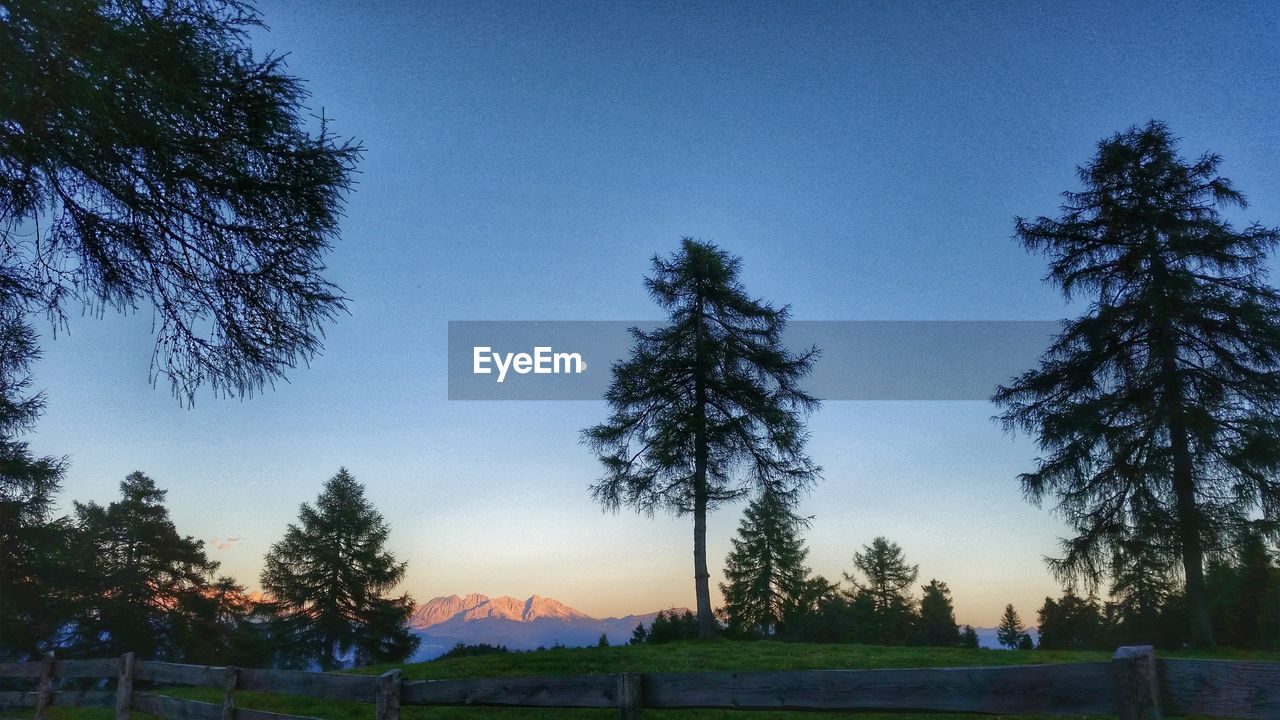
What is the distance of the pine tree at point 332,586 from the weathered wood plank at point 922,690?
37653 mm

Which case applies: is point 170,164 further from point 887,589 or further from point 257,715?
point 887,589

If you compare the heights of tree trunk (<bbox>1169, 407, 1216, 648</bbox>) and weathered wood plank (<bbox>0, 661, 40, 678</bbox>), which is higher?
tree trunk (<bbox>1169, 407, 1216, 648</bbox>)

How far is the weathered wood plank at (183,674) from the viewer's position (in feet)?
30.5

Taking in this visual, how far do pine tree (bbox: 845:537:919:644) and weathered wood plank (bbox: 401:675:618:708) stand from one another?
55157 mm

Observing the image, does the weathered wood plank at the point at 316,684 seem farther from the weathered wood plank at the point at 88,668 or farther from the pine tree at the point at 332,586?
the pine tree at the point at 332,586

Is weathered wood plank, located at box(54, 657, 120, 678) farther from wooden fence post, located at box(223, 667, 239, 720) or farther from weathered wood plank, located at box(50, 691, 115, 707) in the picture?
wooden fence post, located at box(223, 667, 239, 720)

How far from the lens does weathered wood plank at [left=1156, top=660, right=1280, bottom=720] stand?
11.6 feet

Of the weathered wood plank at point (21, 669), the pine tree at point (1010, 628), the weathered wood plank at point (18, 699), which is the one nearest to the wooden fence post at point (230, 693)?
the weathered wood plank at point (21, 669)

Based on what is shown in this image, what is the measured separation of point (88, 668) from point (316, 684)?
6.17 m

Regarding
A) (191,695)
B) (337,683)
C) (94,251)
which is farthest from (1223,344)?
(191,695)

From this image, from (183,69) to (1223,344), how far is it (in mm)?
22282

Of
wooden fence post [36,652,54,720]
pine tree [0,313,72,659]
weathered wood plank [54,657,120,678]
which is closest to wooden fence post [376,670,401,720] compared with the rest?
weathered wood plank [54,657,120,678]

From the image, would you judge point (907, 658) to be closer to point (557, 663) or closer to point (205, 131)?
point (557, 663)

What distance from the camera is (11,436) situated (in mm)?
27828
